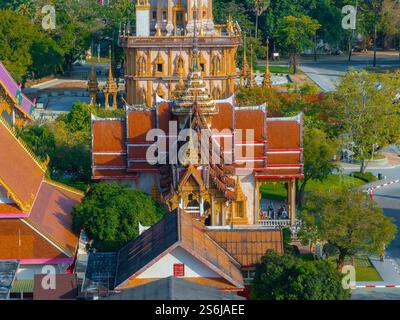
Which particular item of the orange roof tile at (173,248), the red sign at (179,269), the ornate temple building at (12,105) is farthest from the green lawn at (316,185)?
the red sign at (179,269)

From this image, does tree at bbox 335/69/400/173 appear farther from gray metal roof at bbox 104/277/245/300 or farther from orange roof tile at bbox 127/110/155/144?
gray metal roof at bbox 104/277/245/300

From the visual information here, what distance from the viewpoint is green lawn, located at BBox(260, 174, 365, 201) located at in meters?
59.4

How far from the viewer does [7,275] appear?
41.4 m

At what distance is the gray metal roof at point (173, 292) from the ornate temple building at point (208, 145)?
16.1 meters

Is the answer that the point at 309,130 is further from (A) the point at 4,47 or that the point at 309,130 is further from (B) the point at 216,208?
(A) the point at 4,47

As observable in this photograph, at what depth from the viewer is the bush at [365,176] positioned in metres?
64.8

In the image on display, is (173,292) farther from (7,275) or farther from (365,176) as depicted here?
(365,176)

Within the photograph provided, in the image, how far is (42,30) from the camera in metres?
101

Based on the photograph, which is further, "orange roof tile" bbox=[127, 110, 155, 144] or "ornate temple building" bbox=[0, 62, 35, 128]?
"ornate temple building" bbox=[0, 62, 35, 128]

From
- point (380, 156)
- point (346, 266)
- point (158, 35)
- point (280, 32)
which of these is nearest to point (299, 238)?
point (346, 266)

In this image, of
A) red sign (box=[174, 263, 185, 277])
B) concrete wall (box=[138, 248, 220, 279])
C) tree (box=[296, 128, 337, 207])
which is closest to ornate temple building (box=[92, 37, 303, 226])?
tree (box=[296, 128, 337, 207])

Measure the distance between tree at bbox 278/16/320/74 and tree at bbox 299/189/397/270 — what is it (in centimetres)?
6723

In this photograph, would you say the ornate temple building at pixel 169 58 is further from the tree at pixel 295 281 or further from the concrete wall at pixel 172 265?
the concrete wall at pixel 172 265

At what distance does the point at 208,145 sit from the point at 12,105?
25215 mm
